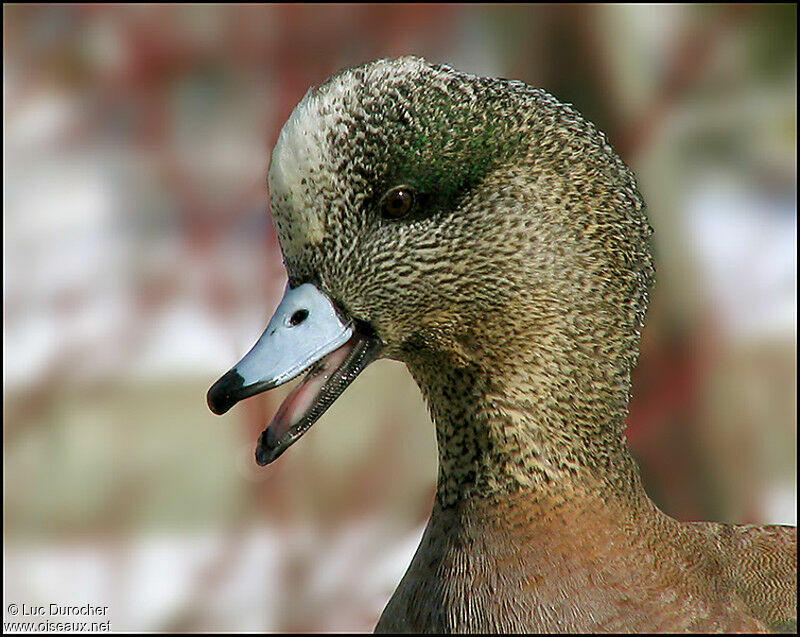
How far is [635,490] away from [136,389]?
1.52m

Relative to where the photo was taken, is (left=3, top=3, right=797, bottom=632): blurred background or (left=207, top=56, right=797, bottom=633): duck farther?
(left=3, top=3, right=797, bottom=632): blurred background

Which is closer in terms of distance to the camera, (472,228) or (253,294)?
(472,228)

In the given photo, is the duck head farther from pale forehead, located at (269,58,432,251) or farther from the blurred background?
the blurred background

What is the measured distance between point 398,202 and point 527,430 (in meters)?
0.23

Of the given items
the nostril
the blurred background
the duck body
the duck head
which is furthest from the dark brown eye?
the blurred background

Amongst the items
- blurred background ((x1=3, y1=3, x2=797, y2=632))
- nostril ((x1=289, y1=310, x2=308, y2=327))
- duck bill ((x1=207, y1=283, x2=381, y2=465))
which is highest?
nostril ((x1=289, y1=310, x2=308, y2=327))

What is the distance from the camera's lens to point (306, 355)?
866 millimetres

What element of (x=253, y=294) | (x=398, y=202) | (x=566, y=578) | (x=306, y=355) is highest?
(x=398, y=202)

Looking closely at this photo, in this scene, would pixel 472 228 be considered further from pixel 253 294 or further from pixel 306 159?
pixel 253 294

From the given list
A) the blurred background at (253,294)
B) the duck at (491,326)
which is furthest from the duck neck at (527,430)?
the blurred background at (253,294)

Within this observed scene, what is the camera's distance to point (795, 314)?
2.26 m

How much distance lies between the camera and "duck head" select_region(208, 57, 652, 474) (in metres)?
0.86

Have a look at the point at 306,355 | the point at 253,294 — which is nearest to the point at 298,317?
the point at 306,355

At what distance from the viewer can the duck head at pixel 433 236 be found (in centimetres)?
86
